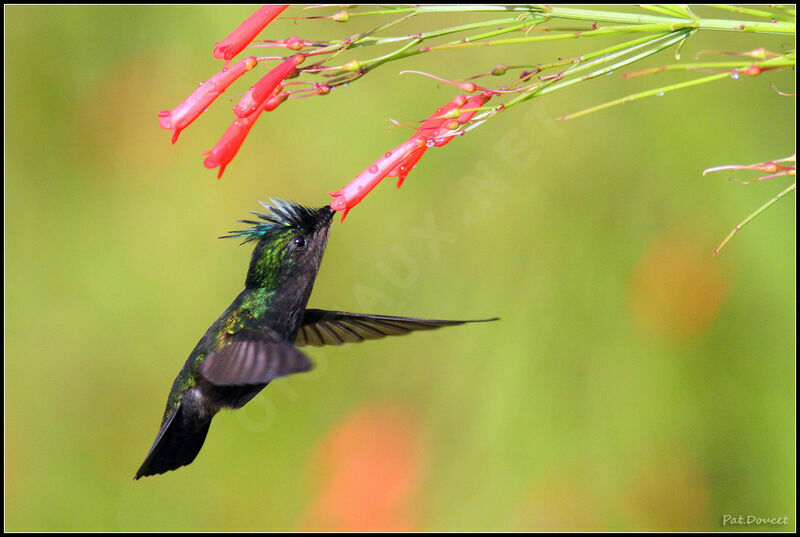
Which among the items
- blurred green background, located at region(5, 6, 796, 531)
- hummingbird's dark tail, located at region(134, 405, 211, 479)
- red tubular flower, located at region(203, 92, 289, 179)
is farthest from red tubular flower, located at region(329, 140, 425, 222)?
blurred green background, located at region(5, 6, 796, 531)

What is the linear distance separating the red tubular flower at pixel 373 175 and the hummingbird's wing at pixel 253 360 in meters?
0.27

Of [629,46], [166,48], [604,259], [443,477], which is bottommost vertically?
[443,477]

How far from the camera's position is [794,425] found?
8.36 ft

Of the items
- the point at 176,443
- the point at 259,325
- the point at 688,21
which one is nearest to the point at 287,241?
the point at 259,325

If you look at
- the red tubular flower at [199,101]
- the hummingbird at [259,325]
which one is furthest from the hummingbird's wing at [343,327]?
the red tubular flower at [199,101]

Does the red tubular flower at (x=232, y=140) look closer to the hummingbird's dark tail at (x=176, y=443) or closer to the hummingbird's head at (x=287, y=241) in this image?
the hummingbird's head at (x=287, y=241)

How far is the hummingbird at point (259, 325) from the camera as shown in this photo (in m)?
1.45

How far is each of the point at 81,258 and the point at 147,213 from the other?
0.35m

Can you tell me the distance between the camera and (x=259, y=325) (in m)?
1.61

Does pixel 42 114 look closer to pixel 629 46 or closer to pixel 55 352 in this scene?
pixel 55 352

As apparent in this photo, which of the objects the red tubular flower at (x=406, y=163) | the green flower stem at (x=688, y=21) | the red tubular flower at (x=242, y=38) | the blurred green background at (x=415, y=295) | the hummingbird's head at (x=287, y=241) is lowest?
the blurred green background at (x=415, y=295)

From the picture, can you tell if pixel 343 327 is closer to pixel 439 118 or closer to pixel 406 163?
pixel 406 163

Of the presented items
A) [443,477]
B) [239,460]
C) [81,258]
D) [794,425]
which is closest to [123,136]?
[81,258]

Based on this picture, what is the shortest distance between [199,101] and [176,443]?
85 cm
